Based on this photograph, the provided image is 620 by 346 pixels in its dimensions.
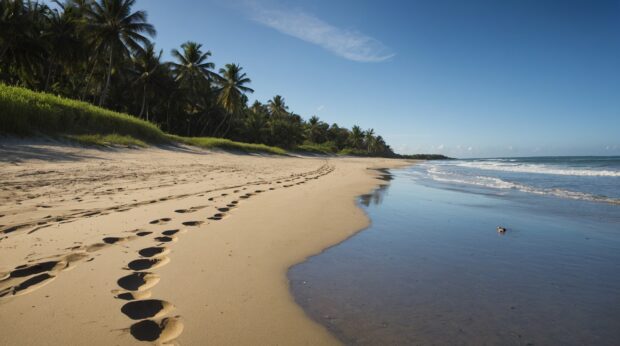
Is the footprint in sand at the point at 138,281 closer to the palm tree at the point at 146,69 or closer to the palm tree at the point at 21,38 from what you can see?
the palm tree at the point at 21,38

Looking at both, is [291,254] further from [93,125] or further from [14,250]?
[93,125]

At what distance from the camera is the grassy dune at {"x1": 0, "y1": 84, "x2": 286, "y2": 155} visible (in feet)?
32.3

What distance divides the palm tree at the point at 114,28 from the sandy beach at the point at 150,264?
26.8 meters

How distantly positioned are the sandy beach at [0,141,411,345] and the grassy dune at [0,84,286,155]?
6569 mm

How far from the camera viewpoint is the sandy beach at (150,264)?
161cm

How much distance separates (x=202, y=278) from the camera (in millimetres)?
2244

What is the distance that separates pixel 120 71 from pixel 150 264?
3736cm

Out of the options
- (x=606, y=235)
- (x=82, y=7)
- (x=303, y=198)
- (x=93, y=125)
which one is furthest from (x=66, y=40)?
(x=606, y=235)

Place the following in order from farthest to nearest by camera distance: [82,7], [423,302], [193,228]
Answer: [82,7]
[193,228]
[423,302]

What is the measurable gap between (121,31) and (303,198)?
2900cm

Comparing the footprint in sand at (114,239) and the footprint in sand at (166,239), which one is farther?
the footprint in sand at (166,239)

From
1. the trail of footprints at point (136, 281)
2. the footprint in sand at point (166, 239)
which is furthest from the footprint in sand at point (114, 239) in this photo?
the footprint in sand at point (166, 239)

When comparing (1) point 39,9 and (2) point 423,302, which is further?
(1) point 39,9

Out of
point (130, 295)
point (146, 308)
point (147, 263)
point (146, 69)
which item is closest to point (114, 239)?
point (147, 263)
